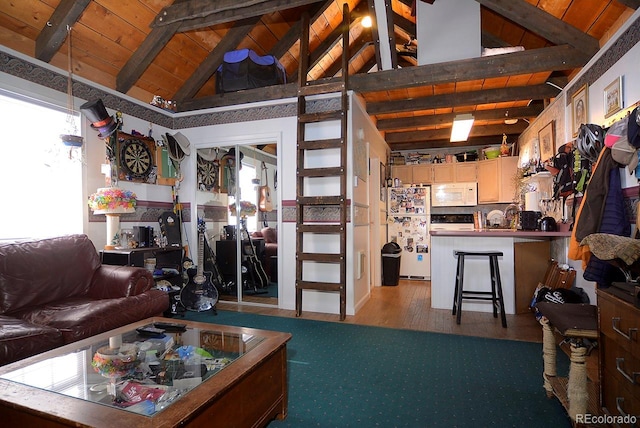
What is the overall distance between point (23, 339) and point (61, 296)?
0.93 meters

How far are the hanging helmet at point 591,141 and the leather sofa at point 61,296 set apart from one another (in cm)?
382

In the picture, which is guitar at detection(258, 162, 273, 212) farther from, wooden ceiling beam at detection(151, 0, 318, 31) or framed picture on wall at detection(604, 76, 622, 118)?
framed picture on wall at detection(604, 76, 622, 118)

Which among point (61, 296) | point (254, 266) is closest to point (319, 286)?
point (254, 266)

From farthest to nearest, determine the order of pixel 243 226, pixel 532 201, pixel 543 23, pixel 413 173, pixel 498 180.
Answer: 1. pixel 413 173
2. pixel 498 180
3. pixel 532 201
4. pixel 243 226
5. pixel 543 23

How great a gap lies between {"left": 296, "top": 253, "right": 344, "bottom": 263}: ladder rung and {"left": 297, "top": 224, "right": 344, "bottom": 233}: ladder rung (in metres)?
0.26

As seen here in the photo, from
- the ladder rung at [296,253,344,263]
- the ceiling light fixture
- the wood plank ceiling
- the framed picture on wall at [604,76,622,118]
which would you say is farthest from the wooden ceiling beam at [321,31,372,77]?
the framed picture on wall at [604,76,622,118]

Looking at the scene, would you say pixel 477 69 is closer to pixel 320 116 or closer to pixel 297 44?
pixel 320 116

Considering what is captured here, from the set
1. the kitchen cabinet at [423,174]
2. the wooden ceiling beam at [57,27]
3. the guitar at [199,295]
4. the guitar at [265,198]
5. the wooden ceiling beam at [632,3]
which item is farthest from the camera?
the kitchen cabinet at [423,174]

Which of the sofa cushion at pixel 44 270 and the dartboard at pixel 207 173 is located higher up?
the dartboard at pixel 207 173

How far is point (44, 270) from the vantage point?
2.58 meters

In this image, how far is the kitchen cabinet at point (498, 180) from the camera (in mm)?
6102

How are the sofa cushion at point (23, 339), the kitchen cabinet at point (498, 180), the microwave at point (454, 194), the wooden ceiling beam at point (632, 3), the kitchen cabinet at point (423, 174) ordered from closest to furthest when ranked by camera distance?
the sofa cushion at point (23, 339) → the wooden ceiling beam at point (632, 3) → the kitchen cabinet at point (498, 180) → the microwave at point (454, 194) → the kitchen cabinet at point (423, 174)

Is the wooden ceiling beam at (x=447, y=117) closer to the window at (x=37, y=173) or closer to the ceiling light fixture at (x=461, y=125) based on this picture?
the ceiling light fixture at (x=461, y=125)

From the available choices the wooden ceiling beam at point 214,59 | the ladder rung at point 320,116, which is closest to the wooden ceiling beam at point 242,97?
the wooden ceiling beam at point 214,59
